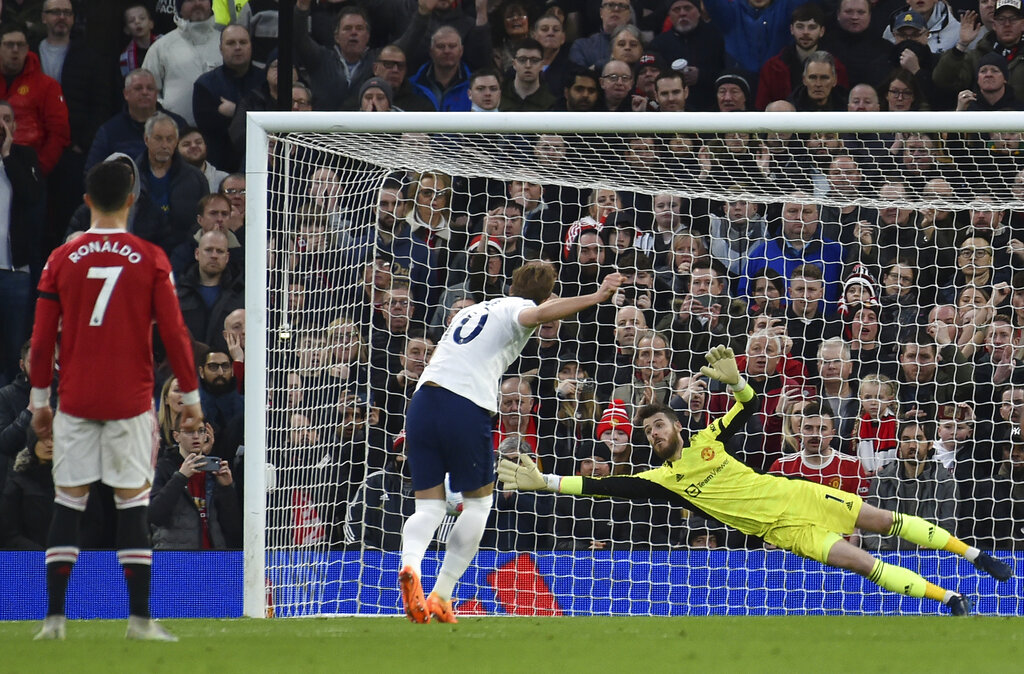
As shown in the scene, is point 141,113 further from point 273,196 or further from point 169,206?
point 273,196

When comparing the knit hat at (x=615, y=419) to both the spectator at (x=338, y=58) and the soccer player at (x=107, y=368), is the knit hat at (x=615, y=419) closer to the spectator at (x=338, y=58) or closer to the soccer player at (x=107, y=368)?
the spectator at (x=338, y=58)

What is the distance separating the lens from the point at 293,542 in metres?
7.96

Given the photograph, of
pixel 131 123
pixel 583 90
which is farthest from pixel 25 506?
pixel 583 90

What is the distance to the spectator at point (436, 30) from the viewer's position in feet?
34.6

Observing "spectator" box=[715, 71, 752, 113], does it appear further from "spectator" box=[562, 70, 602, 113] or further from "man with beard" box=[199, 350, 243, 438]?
"man with beard" box=[199, 350, 243, 438]

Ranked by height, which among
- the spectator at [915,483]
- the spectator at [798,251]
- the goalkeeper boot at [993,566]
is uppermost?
the spectator at [798,251]

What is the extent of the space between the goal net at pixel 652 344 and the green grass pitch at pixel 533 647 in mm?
1863

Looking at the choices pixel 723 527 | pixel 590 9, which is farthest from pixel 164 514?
pixel 590 9

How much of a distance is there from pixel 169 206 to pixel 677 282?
3.69 meters

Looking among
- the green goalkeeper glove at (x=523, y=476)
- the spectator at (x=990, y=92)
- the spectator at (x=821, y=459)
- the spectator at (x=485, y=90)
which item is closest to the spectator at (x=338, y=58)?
the spectator at (x=485, y=90)

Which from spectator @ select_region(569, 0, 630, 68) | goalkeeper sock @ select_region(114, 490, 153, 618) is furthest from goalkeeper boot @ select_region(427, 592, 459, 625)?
spectator @ select_region(569, 0, 630, 68)

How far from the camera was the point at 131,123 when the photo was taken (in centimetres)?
1009

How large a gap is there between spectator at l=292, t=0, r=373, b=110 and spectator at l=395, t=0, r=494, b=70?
0.31 metres

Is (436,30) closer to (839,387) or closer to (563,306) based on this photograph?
(839,387)
